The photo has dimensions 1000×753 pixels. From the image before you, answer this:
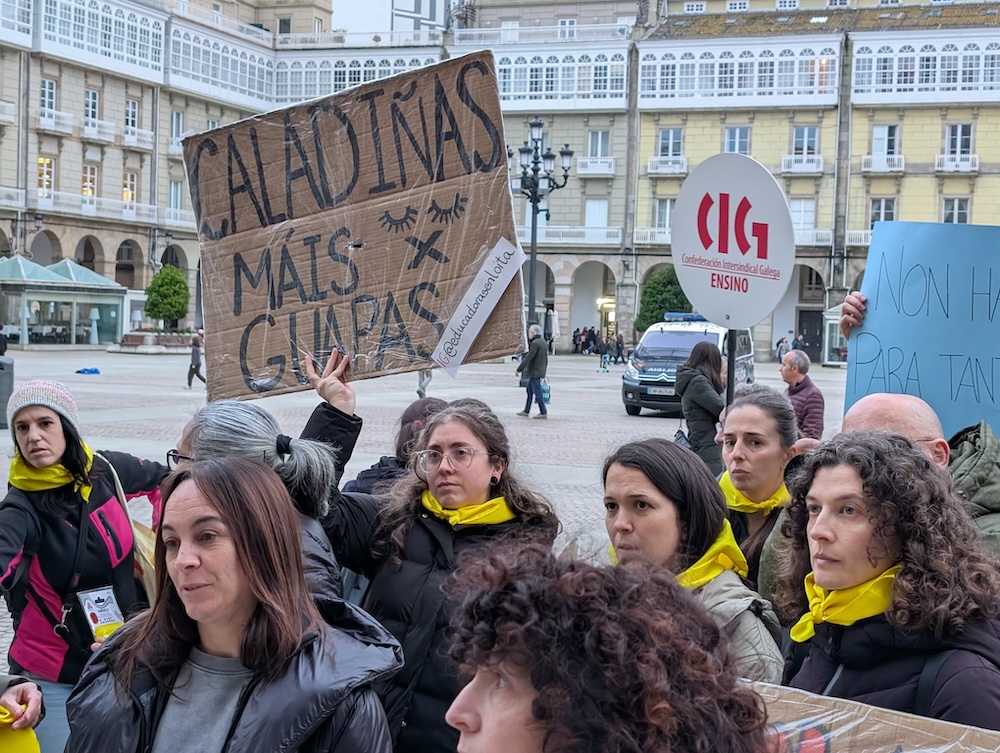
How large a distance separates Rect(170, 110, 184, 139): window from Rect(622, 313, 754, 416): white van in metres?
34.6

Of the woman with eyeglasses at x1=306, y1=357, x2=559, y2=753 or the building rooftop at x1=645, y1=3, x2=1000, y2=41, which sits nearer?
the woman with eyeglasses at x1=306, y1=357, x2=559, y2=753

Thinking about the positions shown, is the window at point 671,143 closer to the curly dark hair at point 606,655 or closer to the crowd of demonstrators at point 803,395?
the crowd of demonstrators at point 803,395

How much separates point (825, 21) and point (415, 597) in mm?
53231

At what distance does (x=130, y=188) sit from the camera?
5016 centimetres

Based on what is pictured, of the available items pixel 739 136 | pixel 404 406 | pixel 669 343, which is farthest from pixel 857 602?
pixel 739 136

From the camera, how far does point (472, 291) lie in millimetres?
3898

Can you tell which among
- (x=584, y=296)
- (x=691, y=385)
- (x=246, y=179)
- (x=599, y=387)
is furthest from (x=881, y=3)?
(x=246, y=179)

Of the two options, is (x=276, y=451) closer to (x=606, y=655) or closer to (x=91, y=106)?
(x=606, y=655)

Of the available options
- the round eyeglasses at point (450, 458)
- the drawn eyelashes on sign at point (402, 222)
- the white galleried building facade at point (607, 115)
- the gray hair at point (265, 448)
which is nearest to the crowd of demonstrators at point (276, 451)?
the gray hair at point (265, 448)

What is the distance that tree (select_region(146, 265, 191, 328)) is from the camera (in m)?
44.6

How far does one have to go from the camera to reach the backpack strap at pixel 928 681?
202 cm

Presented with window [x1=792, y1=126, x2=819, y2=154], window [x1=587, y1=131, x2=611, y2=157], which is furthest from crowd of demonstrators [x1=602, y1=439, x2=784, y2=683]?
window [x1=587, y1=131, x2=611, y2=157]

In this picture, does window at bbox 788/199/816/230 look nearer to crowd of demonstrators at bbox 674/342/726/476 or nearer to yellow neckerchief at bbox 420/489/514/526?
crowd of demonstrators at bbox 674/342/726/476

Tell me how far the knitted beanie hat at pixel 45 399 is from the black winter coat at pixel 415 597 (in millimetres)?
1064
